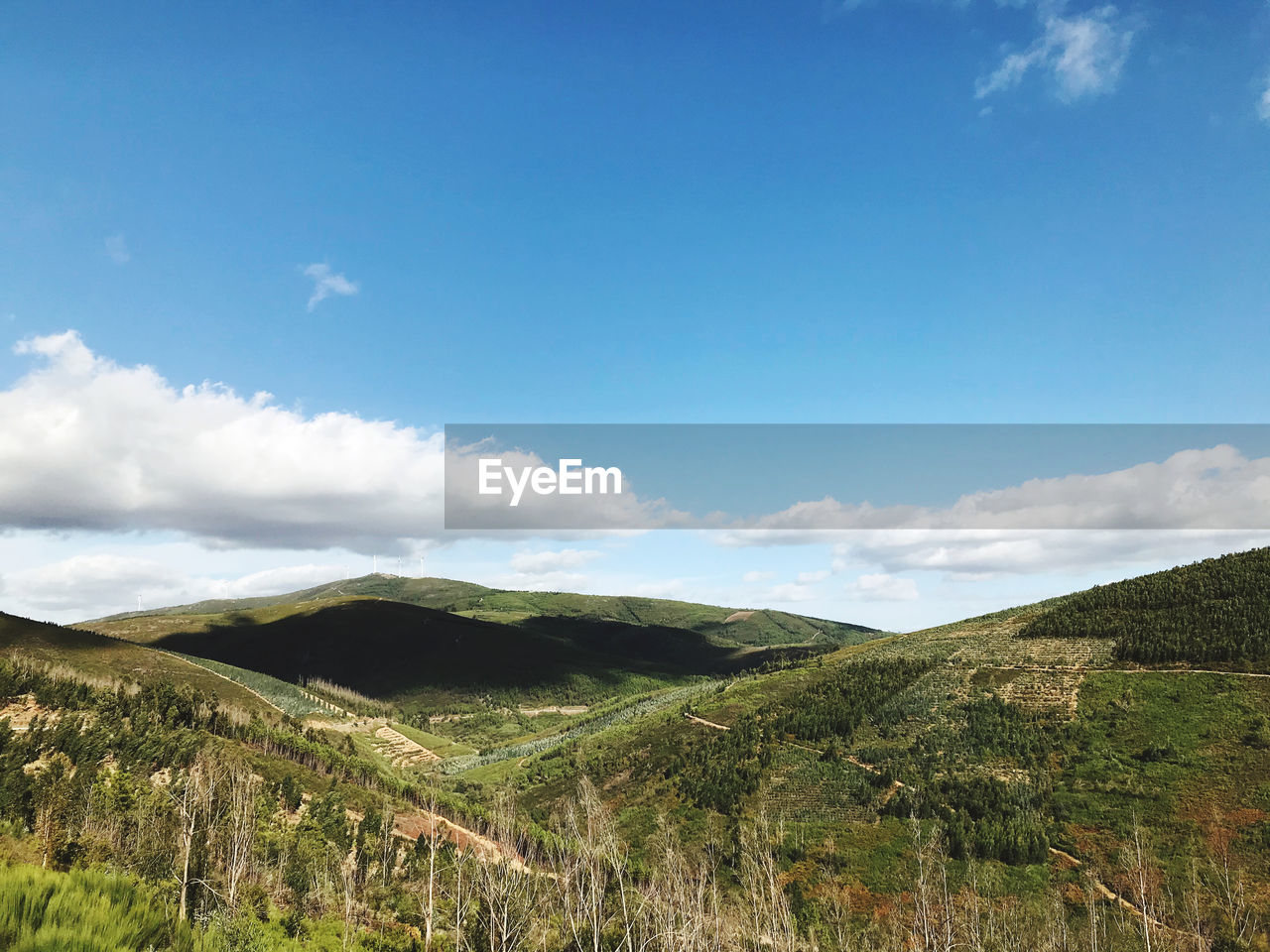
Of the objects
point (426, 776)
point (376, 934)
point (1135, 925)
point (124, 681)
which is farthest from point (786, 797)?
point (124, 681)

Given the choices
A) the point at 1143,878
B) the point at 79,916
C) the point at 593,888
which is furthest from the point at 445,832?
the point at 1143,878

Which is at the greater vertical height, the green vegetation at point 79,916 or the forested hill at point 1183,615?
the green vegetation at point 79,916

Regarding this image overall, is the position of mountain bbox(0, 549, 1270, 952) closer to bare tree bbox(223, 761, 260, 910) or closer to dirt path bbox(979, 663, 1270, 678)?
dirt path bbox(979, 663, 1270, 678)

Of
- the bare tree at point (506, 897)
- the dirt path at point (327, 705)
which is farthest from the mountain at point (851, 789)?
the dirt path at point (327, 705)

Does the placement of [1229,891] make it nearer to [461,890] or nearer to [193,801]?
[461,890]

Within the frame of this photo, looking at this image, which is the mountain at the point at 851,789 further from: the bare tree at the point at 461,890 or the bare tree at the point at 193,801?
the bare tree at the point at 461,890
